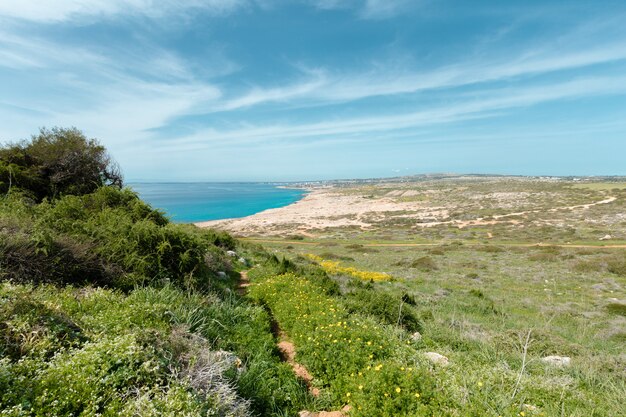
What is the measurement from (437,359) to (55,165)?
1930cm

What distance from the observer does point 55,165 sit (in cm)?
1537

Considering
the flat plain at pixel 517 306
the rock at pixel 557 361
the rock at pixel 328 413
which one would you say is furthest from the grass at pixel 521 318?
the rock at pixel 328 413

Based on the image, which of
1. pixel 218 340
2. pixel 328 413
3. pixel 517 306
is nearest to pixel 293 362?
pixel 328 413

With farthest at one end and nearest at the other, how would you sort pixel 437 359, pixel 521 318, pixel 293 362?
pixel 521 318 → pixel 293 362 → pixel 437 359

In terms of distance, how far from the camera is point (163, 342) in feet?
15.6

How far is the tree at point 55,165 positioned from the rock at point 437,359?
1672cm

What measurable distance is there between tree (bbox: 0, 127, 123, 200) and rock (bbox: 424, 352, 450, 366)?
16.7 meters

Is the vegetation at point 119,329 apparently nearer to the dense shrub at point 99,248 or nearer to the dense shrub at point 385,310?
the dense shrub at point 99,248

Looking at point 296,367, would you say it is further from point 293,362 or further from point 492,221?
point 492,221

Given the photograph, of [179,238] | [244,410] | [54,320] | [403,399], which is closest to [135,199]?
[179,238]

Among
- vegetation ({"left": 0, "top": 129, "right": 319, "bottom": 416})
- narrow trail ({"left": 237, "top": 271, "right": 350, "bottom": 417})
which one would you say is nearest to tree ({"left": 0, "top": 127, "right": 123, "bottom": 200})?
vegetation ({"left": 0, "top": 129, "right": 319, "bottom": 416})

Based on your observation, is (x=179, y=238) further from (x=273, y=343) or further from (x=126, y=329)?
(x=126, y=329)

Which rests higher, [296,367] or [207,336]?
[207,336]

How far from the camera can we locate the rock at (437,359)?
6619 mm
